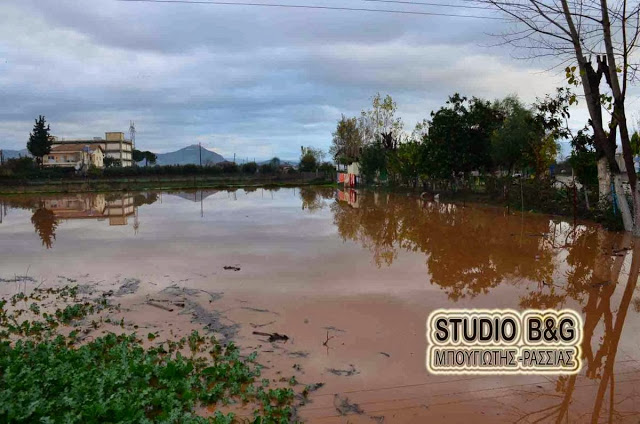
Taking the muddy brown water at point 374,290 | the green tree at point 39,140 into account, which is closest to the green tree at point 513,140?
the muddy brown water at point 374,290

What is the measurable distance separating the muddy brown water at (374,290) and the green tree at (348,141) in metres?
42.2

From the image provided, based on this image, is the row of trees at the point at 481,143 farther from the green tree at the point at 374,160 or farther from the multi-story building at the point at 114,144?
the multi-story building at the point at 114,144

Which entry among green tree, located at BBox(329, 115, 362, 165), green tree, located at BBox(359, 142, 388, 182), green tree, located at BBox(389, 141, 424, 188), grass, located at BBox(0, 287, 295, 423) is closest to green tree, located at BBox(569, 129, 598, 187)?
green tree, located at BBox(389, 141, 424, 188)

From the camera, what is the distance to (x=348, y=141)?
61.7 meters

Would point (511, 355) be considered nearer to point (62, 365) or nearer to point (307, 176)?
point (62, 365)

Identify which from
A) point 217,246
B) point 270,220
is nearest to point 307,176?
point 270,220

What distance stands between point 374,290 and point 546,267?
3987 mm

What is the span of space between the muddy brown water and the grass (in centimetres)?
40

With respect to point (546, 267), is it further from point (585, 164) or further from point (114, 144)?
point (114, 144)

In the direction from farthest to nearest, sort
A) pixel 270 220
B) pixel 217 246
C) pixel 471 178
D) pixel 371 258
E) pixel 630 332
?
pixel 471 178 < pixel 270 220 < pixel 217 246 < pixel 371 258 < pixel 630 332

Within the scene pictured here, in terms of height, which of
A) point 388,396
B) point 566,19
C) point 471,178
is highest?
point 566,19

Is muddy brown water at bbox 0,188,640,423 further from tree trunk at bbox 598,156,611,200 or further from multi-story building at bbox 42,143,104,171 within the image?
multi-story building at bbox 42,143,104,171

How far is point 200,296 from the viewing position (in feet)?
27.0

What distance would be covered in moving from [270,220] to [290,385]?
15529mm
